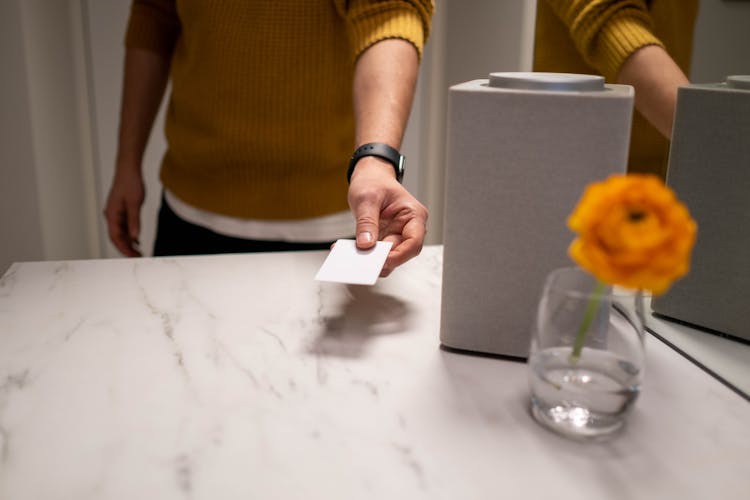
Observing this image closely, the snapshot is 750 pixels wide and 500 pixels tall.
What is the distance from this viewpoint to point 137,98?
1.12 metres

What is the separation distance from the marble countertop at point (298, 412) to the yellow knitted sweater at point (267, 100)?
36cm

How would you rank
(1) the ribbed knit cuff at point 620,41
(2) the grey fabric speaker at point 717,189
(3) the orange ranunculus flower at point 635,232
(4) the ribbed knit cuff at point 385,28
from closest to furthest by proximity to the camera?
1. (3) the orange ranunculus flower at point 635,232
2. (2) the grey fabric speaker at point 717,189
3. (1) the ribbed knit cuff at point 620,41
4. (4) the ribbed knit cuff at point 385,28

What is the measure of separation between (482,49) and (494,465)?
27.7 inches

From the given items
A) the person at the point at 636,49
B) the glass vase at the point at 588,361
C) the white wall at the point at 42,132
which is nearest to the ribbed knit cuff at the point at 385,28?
the person at the point at 636,49

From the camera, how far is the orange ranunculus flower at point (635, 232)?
330 mm

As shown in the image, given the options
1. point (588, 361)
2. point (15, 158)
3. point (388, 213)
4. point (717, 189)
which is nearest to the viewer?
point (588, 361)

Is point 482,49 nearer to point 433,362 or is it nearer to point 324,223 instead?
point 324,223

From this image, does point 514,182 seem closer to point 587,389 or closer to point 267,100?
point 587,389

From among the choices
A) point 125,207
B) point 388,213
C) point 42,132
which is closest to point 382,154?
point 388,213

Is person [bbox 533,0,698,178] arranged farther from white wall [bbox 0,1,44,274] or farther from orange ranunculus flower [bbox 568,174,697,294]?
white wall [bbox 0,1,44,274]

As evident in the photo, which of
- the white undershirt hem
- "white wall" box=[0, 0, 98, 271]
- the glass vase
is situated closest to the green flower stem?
the glass vase

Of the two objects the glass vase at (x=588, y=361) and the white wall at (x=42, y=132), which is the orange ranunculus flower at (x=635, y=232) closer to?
the glass vase at (x=588, y=361)

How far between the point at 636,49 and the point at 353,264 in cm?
37

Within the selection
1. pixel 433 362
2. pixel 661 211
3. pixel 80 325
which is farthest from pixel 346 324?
pixel 661 211
